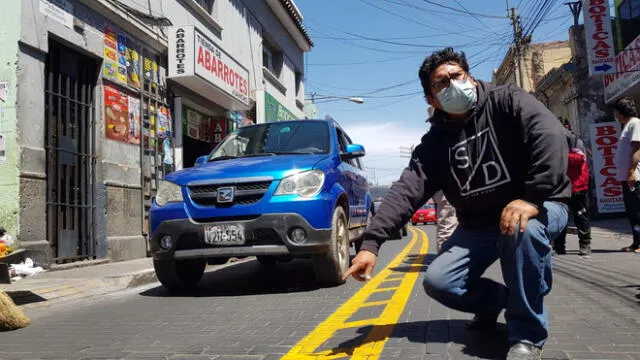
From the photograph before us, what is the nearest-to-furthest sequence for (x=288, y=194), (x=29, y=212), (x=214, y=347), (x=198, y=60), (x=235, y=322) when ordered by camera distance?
(x=214, y=347) < (x=235, y=322) < (x=288, y=194) < (x=29, y=212) < (x=198, y=60)

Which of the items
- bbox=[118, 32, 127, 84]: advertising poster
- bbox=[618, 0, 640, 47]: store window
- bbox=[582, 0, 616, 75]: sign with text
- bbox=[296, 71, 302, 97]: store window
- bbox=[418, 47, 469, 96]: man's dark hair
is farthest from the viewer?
bbox=[296, 71, 302, 97]: store window

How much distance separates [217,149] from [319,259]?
2018 mm

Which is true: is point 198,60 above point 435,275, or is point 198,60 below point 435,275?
above

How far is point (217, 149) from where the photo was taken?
19.5 feet

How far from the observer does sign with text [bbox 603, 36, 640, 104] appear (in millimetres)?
14539

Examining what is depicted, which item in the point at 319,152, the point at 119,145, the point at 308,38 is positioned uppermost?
the point at 308,38

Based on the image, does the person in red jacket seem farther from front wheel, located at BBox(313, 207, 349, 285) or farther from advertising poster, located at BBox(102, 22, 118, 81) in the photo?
advertising poster, located at BBox(102, 22, 118, 81)

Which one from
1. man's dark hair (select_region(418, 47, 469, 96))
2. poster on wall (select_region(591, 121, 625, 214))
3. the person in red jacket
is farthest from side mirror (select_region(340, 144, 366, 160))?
poster on wall (select_region(591, 121, 625, 214))

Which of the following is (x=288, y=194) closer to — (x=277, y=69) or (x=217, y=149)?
(x=217, y=149)

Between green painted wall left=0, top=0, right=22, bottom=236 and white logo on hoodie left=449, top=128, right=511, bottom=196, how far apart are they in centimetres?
569

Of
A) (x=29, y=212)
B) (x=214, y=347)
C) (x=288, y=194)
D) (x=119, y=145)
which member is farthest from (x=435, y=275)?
(x=119, y=145)

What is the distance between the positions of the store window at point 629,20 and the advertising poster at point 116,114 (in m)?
16.6

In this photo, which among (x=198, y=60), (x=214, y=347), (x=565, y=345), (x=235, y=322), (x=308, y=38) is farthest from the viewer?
(x=308, y=38)

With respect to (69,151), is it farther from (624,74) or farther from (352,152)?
(624,74)
